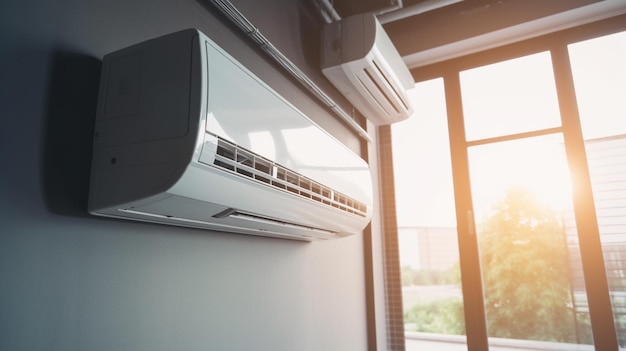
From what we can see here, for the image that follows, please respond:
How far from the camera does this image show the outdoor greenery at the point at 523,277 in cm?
279

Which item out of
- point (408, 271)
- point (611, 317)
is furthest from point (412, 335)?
point (611, 317)

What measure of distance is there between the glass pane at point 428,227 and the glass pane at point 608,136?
964 mm

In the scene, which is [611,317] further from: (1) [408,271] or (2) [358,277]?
(2) [358,277]

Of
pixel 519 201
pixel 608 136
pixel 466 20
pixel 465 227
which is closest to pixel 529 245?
pixel 519 201

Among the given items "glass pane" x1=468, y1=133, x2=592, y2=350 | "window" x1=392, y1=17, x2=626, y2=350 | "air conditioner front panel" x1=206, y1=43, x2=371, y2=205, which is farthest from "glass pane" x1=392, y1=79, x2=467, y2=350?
"air conditioner front panel" x1=206, y1=43, x2=371, y2=205

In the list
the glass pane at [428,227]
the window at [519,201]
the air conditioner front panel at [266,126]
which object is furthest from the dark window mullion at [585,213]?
the air conditioner front panel at [266,126]

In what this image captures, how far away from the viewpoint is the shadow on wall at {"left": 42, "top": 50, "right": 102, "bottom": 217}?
1064 mm

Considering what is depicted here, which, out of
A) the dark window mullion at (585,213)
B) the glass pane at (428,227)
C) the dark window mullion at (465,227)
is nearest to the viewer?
the dark window mullion at (585,213)

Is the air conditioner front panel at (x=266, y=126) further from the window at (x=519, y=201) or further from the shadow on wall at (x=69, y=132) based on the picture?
the window at (x=519, y=201)

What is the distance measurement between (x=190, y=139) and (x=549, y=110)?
2931mm

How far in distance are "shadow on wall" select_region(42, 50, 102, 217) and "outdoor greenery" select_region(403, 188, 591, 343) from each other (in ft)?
9.20

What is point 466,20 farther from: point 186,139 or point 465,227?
point 186,139

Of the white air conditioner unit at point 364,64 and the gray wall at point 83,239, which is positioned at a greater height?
the white air conditioner unit at point 364,64

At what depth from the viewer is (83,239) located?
1.11m
